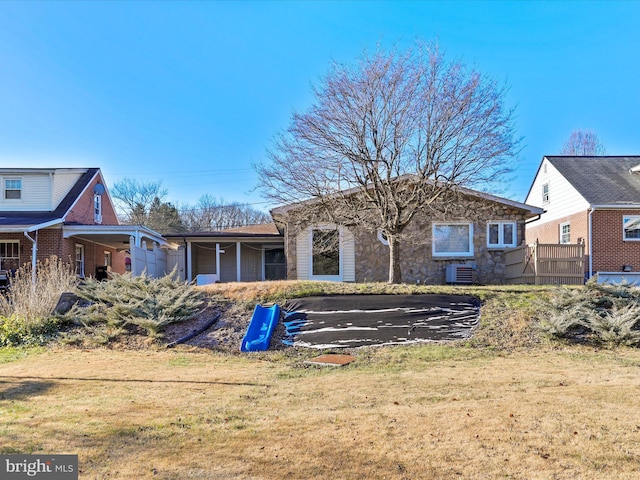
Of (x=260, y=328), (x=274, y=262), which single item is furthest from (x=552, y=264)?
(x=274, y=262)

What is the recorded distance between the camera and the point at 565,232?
2031 centimetres

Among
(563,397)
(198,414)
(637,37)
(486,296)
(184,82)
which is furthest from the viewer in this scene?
(184,82)

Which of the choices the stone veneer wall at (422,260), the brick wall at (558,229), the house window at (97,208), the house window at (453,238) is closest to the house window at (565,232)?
the brick wall at (558,229)

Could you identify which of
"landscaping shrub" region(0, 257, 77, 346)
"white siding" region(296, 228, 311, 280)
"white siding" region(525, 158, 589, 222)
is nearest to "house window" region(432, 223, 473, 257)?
"white siding" region(296, 228, 311, 280)

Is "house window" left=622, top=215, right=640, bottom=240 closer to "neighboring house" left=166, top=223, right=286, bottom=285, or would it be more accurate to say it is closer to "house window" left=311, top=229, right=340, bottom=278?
"house window" left=311, top=229, right=340, bottom=278

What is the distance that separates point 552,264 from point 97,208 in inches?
742

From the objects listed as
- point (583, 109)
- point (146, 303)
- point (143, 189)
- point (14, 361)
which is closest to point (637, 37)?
point (583, 109)

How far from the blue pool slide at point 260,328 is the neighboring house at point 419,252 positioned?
5.68 m

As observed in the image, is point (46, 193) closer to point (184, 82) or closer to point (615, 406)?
point (184, 82)

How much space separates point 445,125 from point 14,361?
10573 millimetres

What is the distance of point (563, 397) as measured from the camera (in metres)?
4.85

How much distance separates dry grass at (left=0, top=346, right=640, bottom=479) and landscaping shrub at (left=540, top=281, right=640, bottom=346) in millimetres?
1156

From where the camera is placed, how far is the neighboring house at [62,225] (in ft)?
54.7

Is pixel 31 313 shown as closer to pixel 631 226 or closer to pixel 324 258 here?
pixel 324 258
